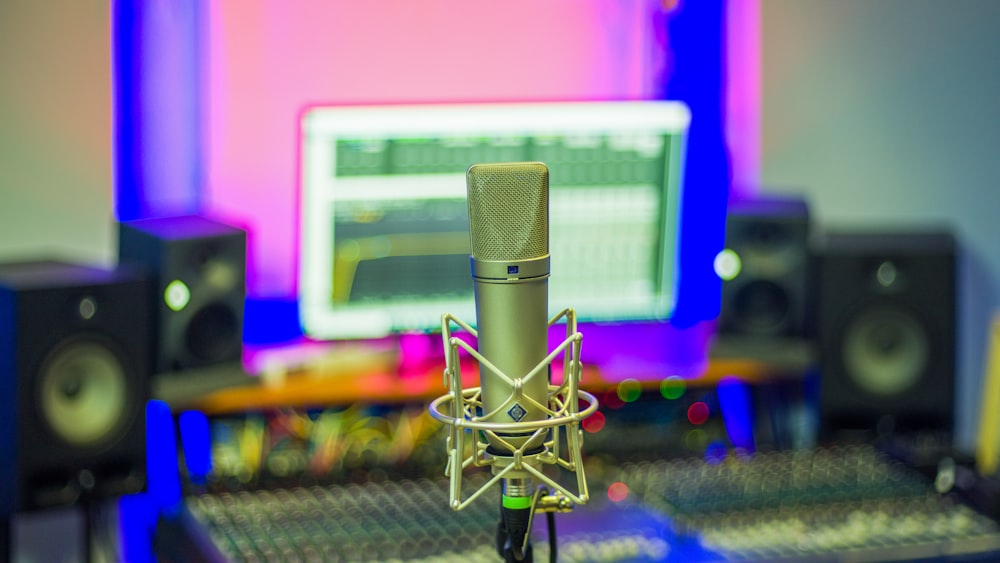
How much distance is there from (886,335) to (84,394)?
4.92 feet

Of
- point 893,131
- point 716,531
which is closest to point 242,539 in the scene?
point 716,531

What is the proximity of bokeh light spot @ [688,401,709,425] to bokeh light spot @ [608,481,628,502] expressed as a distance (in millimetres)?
561

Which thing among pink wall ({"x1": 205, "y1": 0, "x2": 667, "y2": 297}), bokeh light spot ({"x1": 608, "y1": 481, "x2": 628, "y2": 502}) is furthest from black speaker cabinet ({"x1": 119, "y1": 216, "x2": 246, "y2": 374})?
bokeh light spot ({"x1": 608, "y1": 481, "x2": 628, "y2": 502})

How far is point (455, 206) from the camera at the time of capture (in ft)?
8.07

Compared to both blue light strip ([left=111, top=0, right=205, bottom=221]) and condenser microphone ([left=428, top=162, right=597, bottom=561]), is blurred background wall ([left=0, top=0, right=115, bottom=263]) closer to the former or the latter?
blue light strip ([left=111, top=0, right=205, bottom=221])

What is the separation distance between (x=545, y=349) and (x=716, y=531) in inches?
40.9

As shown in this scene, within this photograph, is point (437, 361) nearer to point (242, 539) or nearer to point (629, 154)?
point (629, 154)

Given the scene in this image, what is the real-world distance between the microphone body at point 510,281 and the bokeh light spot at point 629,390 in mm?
1460

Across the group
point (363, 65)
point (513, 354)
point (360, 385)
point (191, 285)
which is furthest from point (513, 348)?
point (363, 65)

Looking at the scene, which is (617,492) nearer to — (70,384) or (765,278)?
(765,278)

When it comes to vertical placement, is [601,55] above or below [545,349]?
above

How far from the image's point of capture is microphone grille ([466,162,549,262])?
3.24 feet

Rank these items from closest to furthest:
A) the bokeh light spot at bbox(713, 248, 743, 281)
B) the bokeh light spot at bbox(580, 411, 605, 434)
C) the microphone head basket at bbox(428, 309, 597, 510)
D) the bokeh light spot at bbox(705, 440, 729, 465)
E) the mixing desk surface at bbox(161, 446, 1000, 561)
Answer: the microphone head basket at bbox(428, 309, 597, 510) → the mixing desk surface at bbox(161, 446, 1000, 561) → the bokeh light spot at bbox(705, 440, 729, 465) → the bokeh light spot at bbox(713, 248, 743, 281) → the bokeh light spot at bbox(580, 411, 605, 434)

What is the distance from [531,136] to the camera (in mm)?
2467
